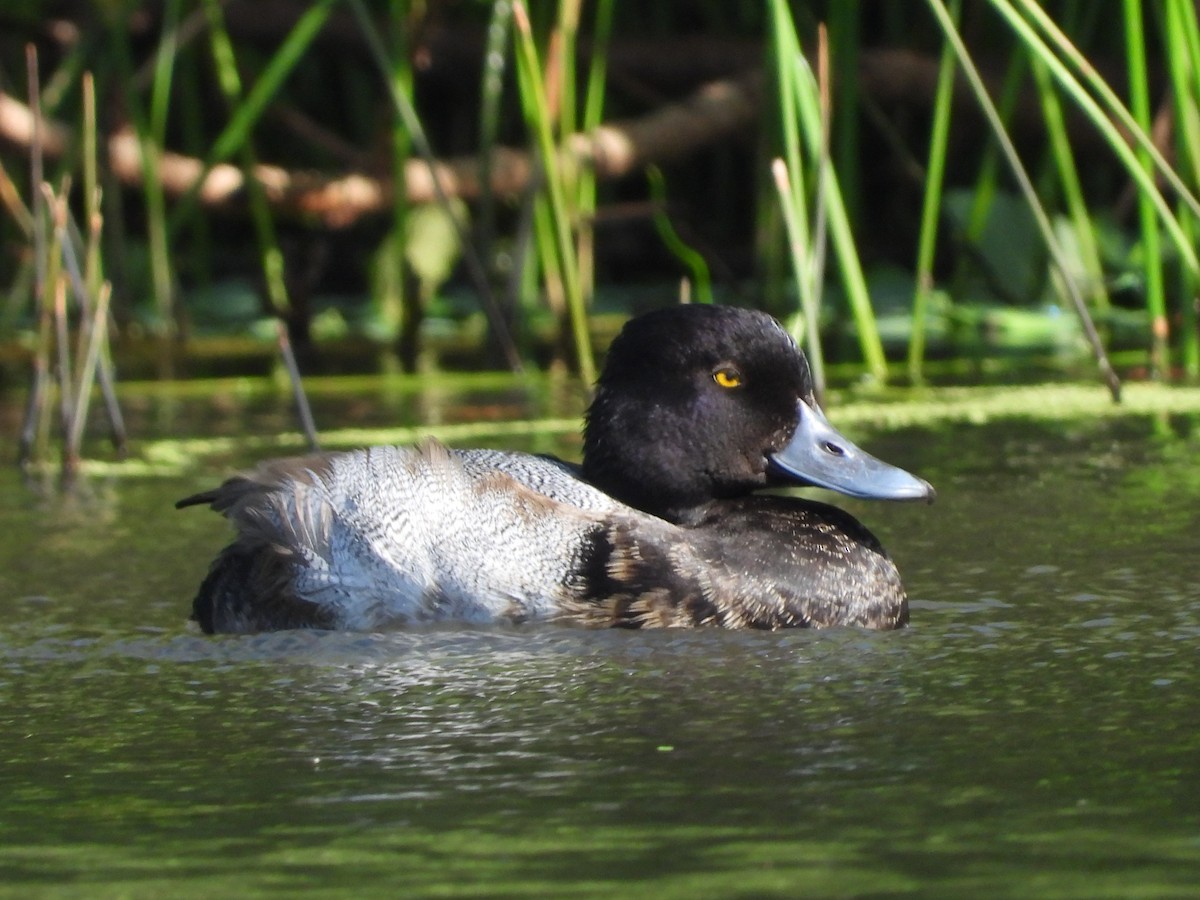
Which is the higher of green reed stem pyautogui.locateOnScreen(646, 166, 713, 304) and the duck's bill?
green reed stem pyautogui.locateOnScreen(646, 166, 713, 304)

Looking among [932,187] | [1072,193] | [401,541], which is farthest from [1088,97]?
[401,541]

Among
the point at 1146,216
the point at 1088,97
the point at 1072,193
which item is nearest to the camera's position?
the point at 1088,97

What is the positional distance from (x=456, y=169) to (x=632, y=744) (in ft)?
20.6

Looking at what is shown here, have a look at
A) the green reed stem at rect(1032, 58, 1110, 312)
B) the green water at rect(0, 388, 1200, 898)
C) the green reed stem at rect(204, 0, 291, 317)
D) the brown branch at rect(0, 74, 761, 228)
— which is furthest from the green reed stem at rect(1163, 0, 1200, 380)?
the green reed stem at rect(204, 0, 291, 317)

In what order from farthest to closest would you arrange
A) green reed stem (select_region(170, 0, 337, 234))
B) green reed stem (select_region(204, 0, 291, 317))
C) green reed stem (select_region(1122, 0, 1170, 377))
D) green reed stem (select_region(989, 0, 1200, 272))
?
green reed stem (select_region(204, 0, 291, 317))
green reed stem (select_region(170, 0, 337, 234))
green reed stem (select_region(1122, 0, 1170, 377))
green reed stem (select_region(989, 0, 1200, 272))

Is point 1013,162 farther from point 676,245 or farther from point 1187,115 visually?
point 676,245

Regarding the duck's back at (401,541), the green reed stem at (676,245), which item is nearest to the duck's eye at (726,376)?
the duck's back at (401,541)

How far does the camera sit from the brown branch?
8844 mm

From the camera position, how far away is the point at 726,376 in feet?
13.6

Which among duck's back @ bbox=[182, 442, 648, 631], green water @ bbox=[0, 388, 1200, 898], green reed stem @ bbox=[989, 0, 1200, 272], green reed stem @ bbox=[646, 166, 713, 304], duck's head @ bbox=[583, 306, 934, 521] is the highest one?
green reed stem @ bbox=[989, 0, 1200, 272]

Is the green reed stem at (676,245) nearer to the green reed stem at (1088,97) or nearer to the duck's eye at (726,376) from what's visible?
the green reed stem at (1088,97)

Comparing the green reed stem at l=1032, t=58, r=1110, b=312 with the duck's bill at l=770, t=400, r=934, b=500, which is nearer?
the duck's bill at l=770, t=400, r=934, b=500

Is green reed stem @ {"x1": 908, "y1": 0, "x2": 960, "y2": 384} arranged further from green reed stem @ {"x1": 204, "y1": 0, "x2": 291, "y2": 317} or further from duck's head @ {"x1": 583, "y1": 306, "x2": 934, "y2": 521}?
green reed stem @ {"x1": 204, "y1": 0, "x2": 291, "y2": 317}

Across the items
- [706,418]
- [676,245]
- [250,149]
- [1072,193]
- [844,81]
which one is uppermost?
[844,81]
